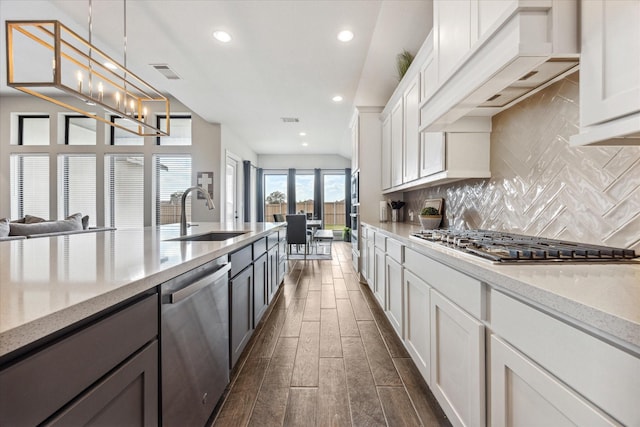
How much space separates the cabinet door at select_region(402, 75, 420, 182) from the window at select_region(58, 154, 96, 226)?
260 inches

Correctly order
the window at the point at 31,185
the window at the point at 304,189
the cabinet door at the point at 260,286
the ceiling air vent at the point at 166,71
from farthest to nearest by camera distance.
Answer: the window at the point at 304,189
the window at the point at 31,185
the ceiling air vent at the point at 166,71
the cabinet door at the point at 260,286

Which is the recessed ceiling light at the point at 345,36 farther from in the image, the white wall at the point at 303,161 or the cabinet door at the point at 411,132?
the white wall at the point at 303,161

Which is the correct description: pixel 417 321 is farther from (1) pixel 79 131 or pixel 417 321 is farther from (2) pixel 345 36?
(1) pixel 79 131

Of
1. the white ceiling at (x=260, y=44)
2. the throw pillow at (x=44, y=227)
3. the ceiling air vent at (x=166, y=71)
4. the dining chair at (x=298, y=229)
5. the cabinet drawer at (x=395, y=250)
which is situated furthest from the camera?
→ the dining chair at (x=298, y=229)

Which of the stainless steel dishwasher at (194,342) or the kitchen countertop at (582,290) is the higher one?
the kitchen countertop at (582,290)

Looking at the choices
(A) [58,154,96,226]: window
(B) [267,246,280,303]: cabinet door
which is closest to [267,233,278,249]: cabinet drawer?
(B) [267,246,280,303]: cabinet door

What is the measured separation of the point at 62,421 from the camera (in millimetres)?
566

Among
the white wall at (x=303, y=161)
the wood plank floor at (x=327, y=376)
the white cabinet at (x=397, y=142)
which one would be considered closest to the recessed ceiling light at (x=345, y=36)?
the white cabinet at (x=397, y=142)

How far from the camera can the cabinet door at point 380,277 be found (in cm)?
264

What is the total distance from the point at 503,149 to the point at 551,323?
150cm

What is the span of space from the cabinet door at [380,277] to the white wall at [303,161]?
261 inches

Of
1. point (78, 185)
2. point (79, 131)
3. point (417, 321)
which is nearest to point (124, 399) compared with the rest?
point (417, 321)

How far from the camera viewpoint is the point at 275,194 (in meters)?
9.60

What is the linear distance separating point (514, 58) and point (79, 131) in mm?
8083
